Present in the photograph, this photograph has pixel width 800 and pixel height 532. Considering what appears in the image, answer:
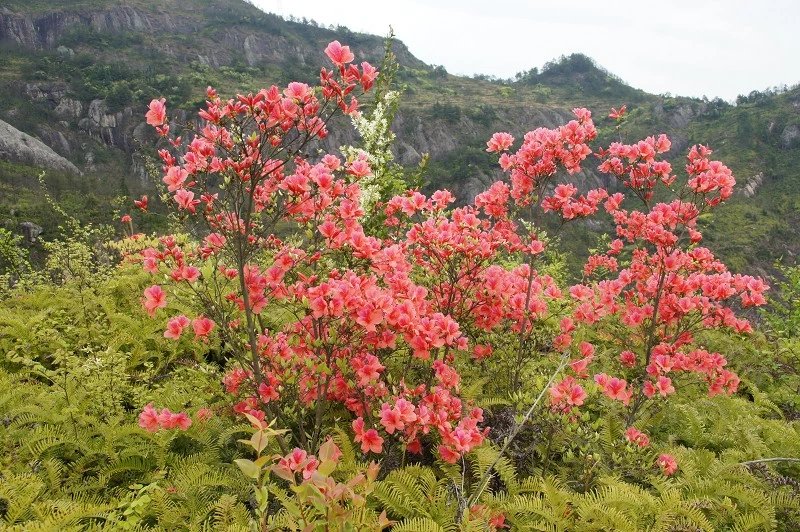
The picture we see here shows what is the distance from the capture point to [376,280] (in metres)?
2.81

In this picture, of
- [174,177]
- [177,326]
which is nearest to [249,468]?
[177,326]

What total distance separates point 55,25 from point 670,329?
109 meters

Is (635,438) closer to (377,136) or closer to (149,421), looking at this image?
(149,421)

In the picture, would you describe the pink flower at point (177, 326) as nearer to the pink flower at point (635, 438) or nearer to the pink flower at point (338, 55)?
the pink flower at point (338, 55)

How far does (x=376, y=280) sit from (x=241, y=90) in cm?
7207

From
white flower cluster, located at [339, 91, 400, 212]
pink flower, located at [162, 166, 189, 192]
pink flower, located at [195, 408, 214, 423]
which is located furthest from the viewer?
white flower cluster, located at [339, 91, 400, 212]

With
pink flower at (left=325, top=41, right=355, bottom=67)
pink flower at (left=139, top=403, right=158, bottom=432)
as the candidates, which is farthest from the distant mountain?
pink flower at (left=325, top=41, right=355, bottom=67)

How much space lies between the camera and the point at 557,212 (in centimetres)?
405

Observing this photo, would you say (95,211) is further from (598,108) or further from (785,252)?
(598,108)

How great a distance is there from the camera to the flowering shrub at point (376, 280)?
2.63 m

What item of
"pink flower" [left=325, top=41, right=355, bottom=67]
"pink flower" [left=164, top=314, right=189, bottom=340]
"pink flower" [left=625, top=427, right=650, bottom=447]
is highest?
"pink flower" [left=325, top=41, right=355, bottom=67]

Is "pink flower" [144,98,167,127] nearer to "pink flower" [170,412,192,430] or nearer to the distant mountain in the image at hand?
"pink flower" [170,412,192,430]

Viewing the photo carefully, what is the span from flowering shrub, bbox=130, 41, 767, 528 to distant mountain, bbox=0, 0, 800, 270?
28.7 metres

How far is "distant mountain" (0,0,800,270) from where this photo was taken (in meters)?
44.8
